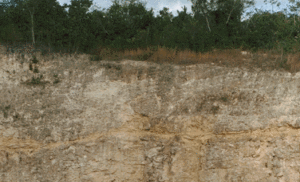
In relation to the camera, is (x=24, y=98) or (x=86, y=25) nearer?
(x=24, y=98)

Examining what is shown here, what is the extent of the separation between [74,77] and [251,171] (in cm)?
725

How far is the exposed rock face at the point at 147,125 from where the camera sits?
8.89 meters

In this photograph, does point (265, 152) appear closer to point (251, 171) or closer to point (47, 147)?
point (251, 171)

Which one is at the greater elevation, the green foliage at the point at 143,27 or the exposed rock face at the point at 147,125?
the green foliage at the point at 143,27

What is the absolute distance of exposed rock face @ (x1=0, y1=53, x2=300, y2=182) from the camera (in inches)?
350

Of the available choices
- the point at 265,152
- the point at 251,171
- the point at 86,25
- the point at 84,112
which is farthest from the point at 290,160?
the point at 86,25

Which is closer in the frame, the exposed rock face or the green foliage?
the exposed rock face

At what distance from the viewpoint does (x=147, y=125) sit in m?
9.18

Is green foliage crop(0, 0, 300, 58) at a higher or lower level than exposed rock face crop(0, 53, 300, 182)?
higher

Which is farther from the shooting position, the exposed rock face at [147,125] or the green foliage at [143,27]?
the green foliage at [143,27]

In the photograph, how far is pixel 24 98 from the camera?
913 centimetres

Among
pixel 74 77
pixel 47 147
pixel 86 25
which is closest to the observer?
pixel 47 147

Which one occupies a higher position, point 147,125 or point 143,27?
point 143,27

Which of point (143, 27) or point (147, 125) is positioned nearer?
point (147, 125)
